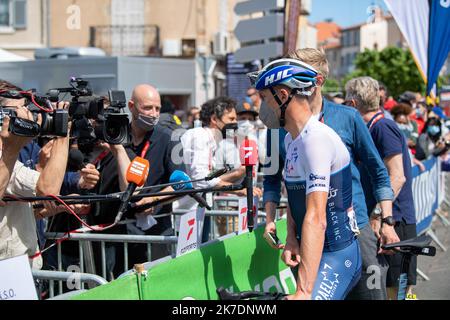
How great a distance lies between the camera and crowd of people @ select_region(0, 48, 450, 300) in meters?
3.76

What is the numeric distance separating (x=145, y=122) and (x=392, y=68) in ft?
196

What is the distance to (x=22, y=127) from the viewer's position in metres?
3.63

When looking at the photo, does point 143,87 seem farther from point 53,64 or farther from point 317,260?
point 53,64

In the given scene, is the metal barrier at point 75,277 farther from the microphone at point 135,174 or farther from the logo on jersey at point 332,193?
the logo on jersey at point 332,193

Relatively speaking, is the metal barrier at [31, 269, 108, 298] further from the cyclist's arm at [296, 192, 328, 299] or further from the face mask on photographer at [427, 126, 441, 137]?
the face mask on photographer at [427, 126, 441, 137]

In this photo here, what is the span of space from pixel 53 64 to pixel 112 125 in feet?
48.9

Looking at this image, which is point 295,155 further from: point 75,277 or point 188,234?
point 75,277

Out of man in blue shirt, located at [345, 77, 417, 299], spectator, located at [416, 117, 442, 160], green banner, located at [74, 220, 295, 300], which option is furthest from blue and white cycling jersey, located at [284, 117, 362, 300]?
spectator, located at [416, 117, 442, 160]

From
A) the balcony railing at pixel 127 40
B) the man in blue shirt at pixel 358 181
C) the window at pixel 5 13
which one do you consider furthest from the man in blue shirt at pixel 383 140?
the window at pixel 5 13

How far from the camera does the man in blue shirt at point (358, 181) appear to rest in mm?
4387

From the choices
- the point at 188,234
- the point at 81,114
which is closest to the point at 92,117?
the point at 81,114

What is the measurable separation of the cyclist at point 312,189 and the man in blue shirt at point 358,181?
1.46 feet

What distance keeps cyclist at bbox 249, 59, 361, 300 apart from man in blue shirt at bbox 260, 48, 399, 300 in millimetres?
446
